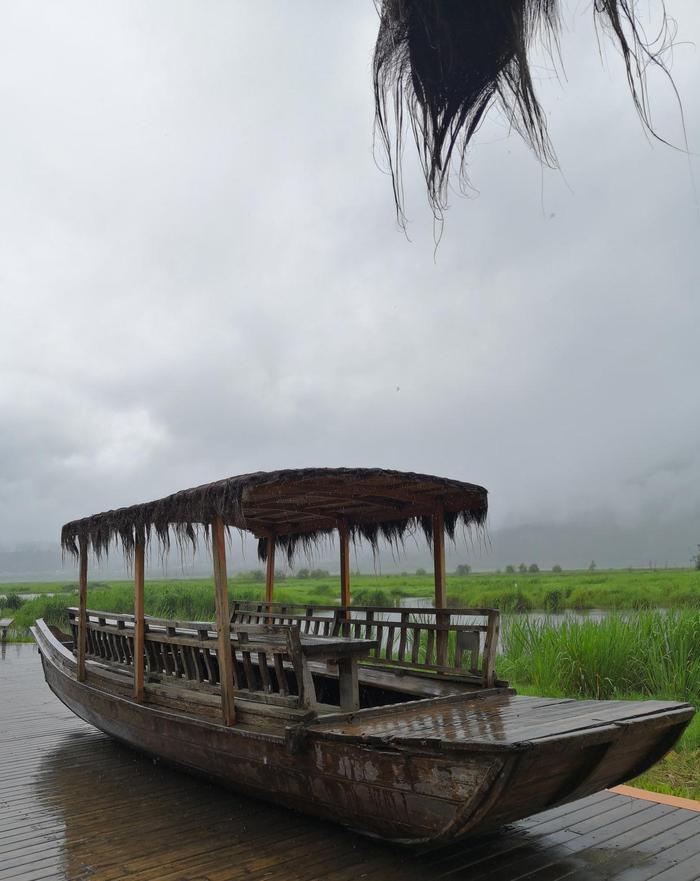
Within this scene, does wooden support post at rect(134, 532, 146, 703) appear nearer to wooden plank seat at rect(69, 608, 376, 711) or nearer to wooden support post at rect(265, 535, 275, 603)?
wooden plank seat at rect(69, 608, 376, 711)

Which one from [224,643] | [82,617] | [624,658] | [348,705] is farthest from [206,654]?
[624,658]

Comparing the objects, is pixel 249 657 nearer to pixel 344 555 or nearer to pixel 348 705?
pixel 348 705

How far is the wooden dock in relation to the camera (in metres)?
3.49

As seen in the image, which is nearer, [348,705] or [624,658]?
[348,705]

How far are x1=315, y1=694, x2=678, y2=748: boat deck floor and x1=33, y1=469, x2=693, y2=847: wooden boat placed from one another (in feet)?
0.04

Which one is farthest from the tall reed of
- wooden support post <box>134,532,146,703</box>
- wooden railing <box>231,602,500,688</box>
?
wooden support post <box>134,532,146,703</box>

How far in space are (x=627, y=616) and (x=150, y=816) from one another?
6.19 meters

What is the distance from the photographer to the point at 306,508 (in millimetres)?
6215

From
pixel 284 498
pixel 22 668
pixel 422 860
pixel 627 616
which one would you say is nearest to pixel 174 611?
pixel 22 668

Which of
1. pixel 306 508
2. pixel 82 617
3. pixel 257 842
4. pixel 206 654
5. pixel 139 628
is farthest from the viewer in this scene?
pixel 82 617

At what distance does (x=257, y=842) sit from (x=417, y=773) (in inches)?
50.6

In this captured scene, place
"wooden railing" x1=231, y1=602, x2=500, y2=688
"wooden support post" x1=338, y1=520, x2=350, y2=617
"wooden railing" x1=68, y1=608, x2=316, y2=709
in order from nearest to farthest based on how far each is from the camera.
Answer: "wooden railing" x1=68, y1=608, x2=316, y2=709
"wooden railing" x1=231, y1=602, x2=500, y2=688
"wooden support post" x1=338, y1=520, x2=350, y2=617

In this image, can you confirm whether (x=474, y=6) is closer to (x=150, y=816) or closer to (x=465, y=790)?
(x=465, y=790)

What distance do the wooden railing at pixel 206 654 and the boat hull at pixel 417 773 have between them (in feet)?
0.81
